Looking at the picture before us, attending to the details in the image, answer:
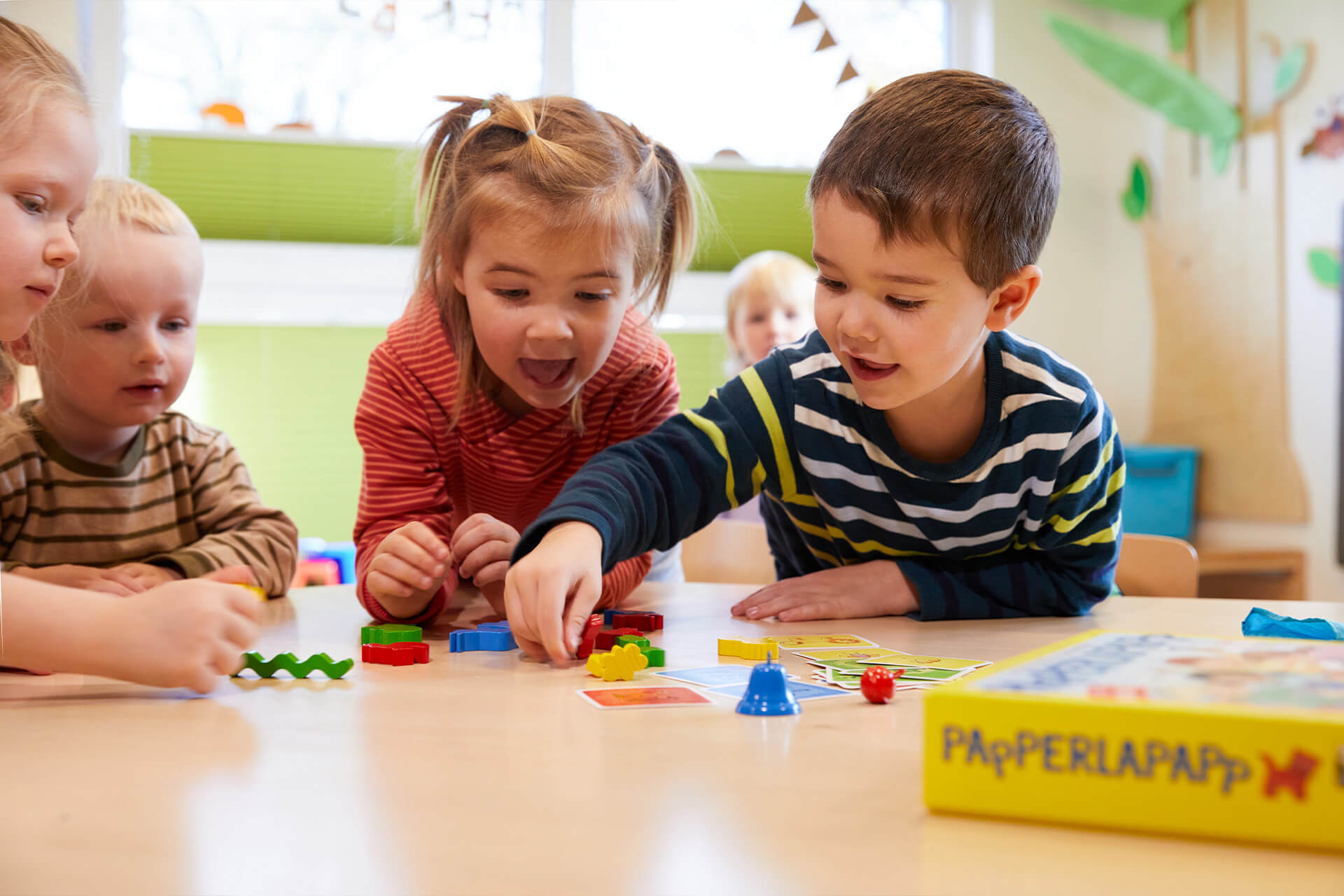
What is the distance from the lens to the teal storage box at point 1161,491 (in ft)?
9.91

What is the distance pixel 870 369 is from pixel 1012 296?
0.16 m

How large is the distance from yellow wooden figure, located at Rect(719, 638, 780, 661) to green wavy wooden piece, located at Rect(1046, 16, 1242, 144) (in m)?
2.47

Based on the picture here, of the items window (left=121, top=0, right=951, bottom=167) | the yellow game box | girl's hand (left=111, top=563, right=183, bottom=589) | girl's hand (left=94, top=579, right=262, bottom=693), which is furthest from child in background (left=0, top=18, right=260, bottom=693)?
window (left=121, top=0, right=951, bottom=167)

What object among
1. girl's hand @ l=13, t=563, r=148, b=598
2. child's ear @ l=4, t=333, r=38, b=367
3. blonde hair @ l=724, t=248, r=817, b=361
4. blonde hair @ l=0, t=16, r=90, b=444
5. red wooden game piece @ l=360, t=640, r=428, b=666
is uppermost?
blonde hair @ l=724, t=248, r=817, b=361

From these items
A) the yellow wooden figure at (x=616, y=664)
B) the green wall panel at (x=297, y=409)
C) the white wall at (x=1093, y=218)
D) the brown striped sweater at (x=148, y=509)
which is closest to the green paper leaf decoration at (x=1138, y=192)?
the white wall at (x=1093, y=218)

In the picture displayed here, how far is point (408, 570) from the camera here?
36.7 inches

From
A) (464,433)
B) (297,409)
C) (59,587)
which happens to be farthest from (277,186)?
(59,587)

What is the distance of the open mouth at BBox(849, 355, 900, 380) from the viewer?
975 mm

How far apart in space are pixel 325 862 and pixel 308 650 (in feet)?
1.62

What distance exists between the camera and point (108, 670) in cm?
63

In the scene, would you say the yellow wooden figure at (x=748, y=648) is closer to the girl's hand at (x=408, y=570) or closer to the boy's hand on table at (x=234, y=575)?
the girl's hand at (x=408, y=570)

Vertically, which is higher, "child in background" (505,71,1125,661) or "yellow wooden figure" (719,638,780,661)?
"child in background" (505,71,1125,661)

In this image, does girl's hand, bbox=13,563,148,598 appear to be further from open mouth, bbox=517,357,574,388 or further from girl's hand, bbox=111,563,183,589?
open mouth, bbox=517,357,574,388

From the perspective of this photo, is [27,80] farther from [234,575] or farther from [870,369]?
[870,369]
